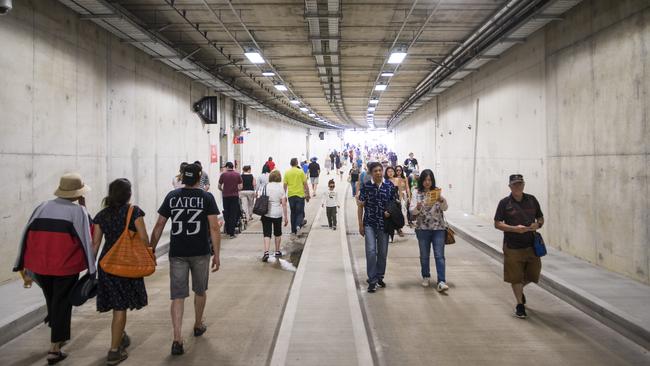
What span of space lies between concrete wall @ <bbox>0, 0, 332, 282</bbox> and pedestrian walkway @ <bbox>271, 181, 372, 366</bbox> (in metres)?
4.55

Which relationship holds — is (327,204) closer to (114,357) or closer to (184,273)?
(184,273)

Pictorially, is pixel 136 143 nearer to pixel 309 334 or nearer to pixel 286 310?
pixel 286 310

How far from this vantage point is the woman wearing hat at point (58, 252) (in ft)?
13.7

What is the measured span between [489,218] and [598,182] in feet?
18.5

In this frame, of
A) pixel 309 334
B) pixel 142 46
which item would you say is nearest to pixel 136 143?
pixel 142 46

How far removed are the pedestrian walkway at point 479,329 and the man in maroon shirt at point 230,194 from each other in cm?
464

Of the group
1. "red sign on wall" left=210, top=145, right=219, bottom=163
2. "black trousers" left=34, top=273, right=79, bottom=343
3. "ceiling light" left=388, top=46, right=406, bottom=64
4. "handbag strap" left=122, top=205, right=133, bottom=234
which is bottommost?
"black trousers" left=34, top=273, right=79, bottom=343

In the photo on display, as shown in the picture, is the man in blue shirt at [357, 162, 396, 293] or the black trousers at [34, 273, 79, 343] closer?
the black trousers at [34, 273, 79, 343]

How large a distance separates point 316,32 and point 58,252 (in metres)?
8.11

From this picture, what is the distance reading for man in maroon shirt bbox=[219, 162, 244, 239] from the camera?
36.0ft

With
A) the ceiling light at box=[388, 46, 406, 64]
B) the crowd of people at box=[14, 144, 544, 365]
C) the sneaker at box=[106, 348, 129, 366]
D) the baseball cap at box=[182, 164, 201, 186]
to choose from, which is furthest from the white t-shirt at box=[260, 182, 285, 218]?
the ceiling light at box=[388, 46, 406, 64]

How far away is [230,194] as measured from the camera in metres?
Result: 11.1

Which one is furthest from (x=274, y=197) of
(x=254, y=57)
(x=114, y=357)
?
(x=254, y=57)

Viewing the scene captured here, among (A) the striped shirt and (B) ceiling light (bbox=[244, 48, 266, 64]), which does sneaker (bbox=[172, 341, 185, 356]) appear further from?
(B) ceiling light (bbox=[244, 48, 266, 64])
